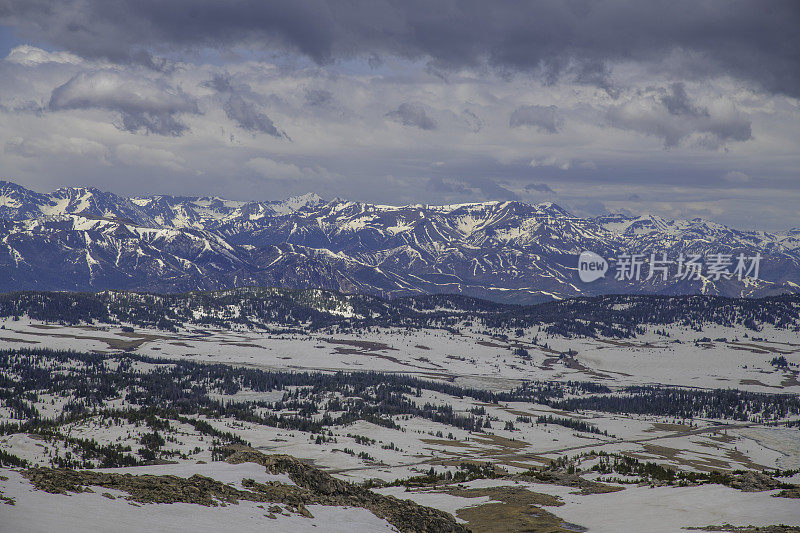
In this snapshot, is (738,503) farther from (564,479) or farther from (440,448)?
(440,448)

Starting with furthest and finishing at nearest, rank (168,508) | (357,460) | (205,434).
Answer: (205,434), (357,460), (168,508)

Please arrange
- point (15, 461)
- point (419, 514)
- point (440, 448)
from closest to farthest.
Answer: point (419, 514) < point (15, 461) < point (440, 448)

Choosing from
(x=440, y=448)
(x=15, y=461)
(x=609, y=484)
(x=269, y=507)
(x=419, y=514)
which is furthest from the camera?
(x=440, y=448)

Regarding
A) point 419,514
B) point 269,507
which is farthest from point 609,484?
point 269,507

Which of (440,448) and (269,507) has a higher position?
(269,507)

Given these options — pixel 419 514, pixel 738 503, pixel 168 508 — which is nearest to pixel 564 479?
pixel 738 503

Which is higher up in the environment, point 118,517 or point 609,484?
point 118,517

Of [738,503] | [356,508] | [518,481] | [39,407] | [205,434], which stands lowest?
[39,407]

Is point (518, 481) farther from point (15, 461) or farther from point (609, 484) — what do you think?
point (15, 461)

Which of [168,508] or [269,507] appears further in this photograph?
[269,507]
